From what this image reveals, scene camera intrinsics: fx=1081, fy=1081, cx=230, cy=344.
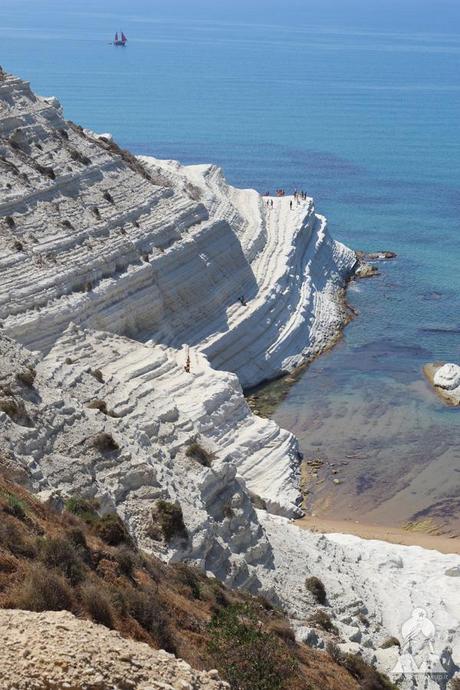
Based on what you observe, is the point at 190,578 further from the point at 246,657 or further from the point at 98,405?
the point at 98,405

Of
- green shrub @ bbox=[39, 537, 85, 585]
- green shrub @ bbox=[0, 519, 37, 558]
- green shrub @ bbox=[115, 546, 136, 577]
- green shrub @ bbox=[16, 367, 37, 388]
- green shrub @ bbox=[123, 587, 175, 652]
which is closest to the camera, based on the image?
green shrub @ bbox=[123, 587, 175, 652]

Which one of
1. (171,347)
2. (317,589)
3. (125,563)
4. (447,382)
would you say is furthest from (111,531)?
(447,382)

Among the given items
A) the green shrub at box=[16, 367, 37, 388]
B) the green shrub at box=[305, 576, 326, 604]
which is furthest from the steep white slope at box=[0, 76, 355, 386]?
the green shrub at box=[305, 576, 326, 604]

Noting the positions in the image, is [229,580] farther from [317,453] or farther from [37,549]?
[317,453]

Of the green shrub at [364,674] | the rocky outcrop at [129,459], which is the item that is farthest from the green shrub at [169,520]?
the green shrub at [364,674]

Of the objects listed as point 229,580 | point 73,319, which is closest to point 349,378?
point 73,319

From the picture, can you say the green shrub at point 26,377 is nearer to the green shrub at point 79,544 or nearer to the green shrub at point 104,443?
the green shrub at point 104,443

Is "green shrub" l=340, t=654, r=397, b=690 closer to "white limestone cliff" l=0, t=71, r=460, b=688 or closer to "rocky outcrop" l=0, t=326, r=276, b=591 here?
"white limestone cliff" l=0, t=71, r=460, b=688
